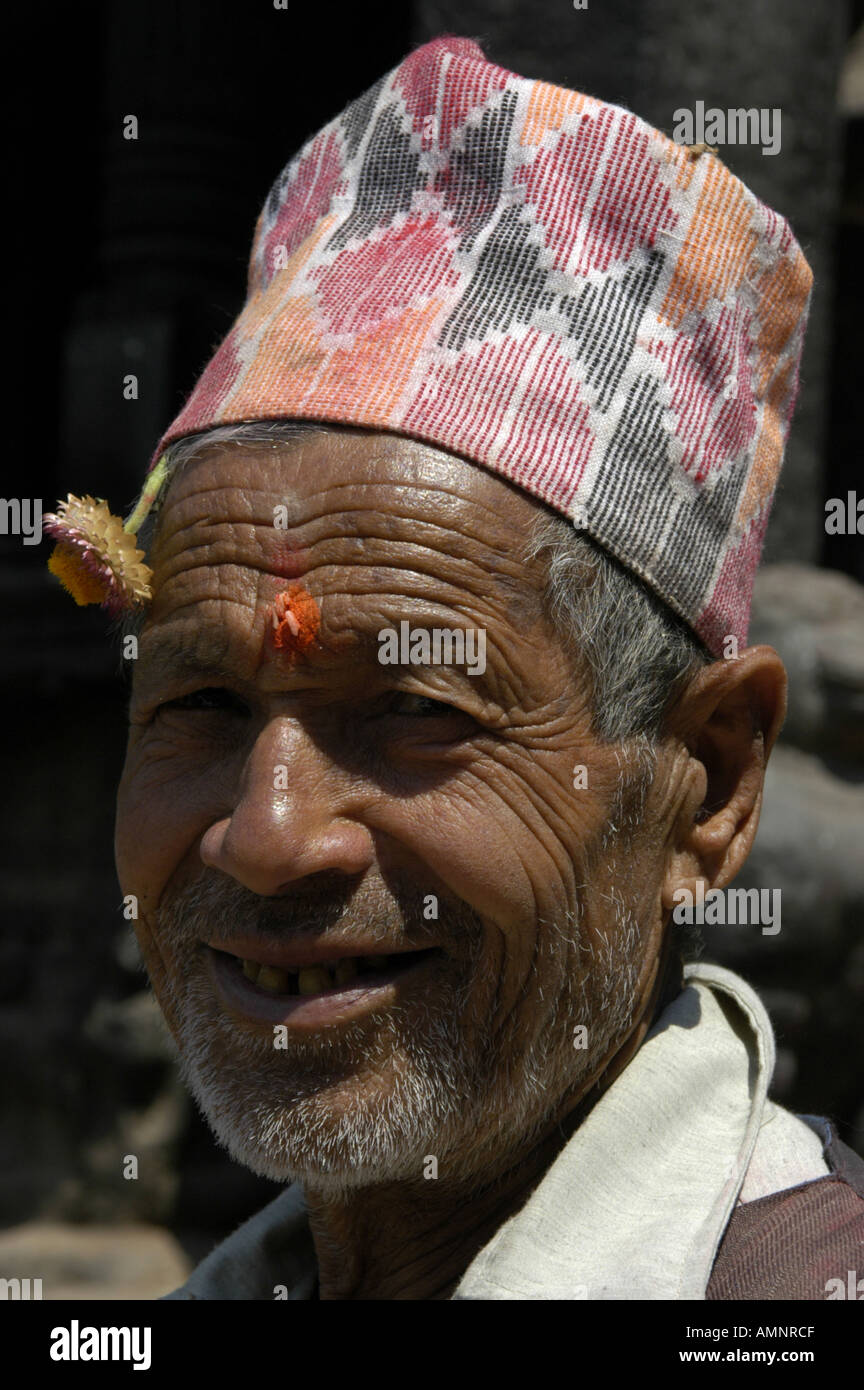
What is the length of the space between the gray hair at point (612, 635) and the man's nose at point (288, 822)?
0.34 meters

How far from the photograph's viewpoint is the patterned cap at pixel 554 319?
1896 millimetres

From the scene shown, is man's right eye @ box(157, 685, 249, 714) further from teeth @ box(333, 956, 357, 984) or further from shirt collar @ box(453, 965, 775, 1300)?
shirt collar @ box(453, 965, 775, 1300)

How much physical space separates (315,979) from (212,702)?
402 millimetres

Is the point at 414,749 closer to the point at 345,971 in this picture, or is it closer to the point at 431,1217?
the point at 345,971

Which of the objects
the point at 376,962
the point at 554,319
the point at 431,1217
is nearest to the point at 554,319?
the point at 554,319

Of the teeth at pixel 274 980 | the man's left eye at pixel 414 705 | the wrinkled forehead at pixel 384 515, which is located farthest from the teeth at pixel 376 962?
the wrinkled forehead at pixel 384 515

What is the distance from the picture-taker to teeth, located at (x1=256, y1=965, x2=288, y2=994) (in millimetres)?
1916

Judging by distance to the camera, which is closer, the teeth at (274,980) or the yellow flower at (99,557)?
the teeth at (274,980)

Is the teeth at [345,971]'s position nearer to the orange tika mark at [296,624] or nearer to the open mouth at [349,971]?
the open mouth at [349,971]

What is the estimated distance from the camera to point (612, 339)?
194cm

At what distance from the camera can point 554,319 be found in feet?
6.35

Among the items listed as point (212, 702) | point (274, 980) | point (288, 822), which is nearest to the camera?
point (288, 822)

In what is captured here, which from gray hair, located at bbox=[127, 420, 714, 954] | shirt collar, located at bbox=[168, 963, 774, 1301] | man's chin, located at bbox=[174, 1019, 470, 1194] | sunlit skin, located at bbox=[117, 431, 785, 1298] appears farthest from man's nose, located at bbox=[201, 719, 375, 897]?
shirt collar, located at bbox=[168, 963, 774, 1301]

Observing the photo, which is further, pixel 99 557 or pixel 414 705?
pixel 99 557
